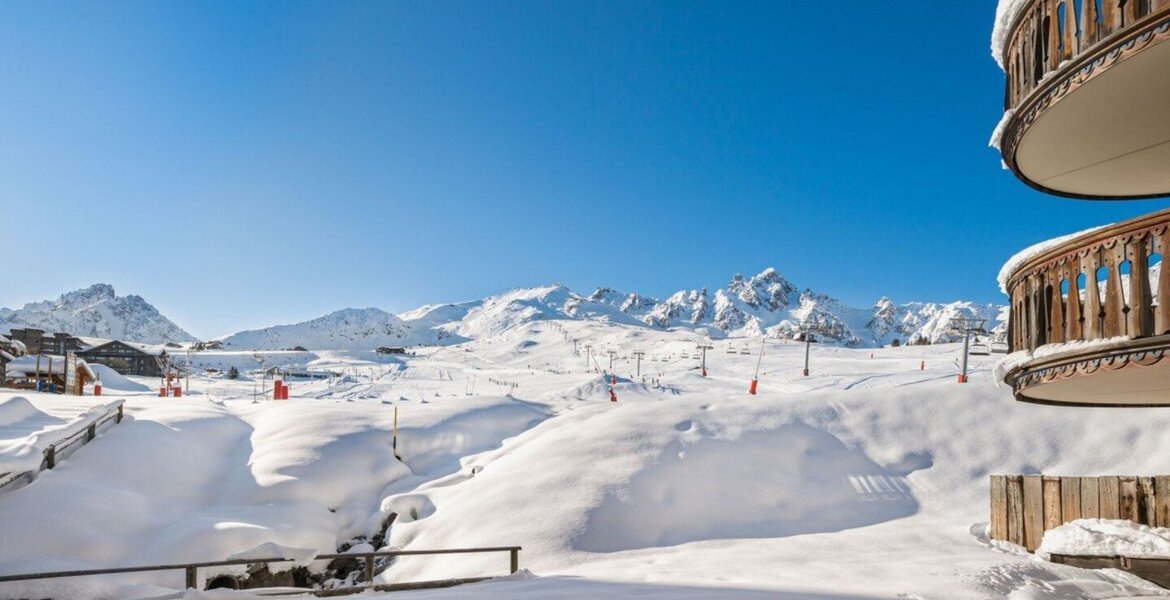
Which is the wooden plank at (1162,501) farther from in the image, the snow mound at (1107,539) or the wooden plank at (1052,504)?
the wooden plank at (1052,504)

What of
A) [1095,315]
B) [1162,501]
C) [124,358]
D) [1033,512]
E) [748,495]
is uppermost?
[1095,315]

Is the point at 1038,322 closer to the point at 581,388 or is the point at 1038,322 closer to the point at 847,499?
the point at 847,499

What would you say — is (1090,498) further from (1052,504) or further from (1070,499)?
(1052,504)

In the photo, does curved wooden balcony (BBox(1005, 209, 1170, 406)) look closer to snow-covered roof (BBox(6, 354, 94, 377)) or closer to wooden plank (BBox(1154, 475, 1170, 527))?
wooden plank (BBox(1154, 475, 1170, 527))

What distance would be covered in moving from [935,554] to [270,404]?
77.9ft

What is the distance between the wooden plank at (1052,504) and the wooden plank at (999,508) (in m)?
0.73

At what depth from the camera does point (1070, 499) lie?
1030 cm

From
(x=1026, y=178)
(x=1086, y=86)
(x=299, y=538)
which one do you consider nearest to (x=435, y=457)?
(x=299, y=538)

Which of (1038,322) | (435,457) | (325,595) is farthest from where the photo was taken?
(435,457)

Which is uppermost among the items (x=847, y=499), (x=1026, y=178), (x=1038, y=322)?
(x=1026, y=178)

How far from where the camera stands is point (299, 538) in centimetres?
1541

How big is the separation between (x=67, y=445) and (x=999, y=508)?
65.9ft

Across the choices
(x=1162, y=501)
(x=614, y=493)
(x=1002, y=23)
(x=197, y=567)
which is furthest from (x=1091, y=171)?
(x=197, y=567)

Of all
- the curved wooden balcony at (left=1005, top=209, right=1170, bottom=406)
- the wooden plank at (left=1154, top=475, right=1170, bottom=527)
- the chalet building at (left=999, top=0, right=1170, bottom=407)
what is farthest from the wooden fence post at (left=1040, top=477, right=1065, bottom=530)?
the curved wooden balcony at (left=1005, top=209, right=1170, bottom=406)
